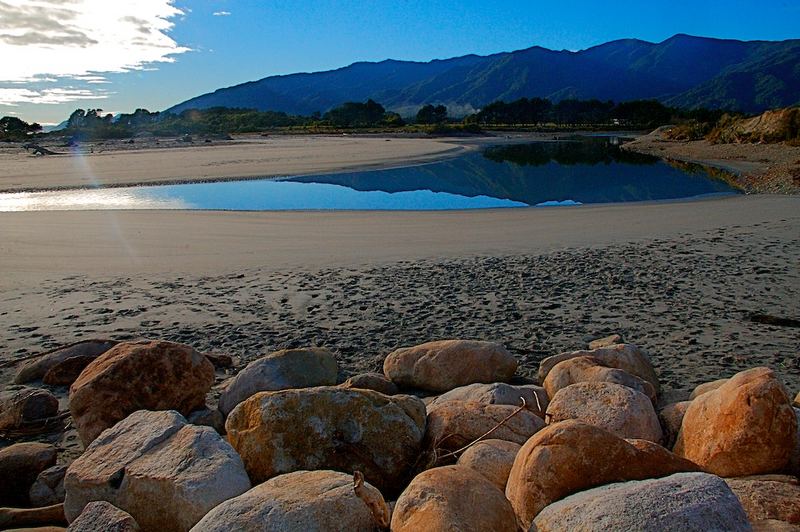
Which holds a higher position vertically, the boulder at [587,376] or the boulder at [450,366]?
the boulder at [587,376]

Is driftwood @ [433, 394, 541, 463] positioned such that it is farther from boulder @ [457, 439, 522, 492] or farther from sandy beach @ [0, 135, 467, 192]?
sandy beach @ [0, 135, 467, 192]

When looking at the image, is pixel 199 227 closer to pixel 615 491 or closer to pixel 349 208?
pixel 349 208

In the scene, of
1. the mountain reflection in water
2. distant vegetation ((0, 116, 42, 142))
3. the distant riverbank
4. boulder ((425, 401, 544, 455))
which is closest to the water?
the mountain reflection in water

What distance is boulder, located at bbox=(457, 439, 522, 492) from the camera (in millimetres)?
3533

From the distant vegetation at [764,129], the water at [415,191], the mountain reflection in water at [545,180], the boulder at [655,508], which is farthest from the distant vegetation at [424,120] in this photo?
the boulder at [655,508]

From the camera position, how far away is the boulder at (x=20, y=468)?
4.29 meters

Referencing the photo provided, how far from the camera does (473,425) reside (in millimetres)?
4168

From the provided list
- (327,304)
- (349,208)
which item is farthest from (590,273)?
(349,208)

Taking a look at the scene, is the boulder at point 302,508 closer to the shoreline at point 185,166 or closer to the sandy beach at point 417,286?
the sandy beach at point 417,286

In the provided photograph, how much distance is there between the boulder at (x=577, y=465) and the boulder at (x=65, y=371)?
4.54 m

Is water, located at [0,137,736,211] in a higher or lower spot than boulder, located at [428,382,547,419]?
lower

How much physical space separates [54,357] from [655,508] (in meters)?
5.85

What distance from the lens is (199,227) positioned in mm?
14992

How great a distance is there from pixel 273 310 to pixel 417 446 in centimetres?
479
